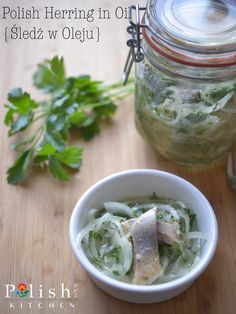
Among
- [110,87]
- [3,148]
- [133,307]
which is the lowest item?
[133,307]

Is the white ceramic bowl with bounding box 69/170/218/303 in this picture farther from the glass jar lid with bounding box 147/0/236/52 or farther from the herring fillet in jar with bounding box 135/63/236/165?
the glass jar lid with bounding box 147/0/236/52

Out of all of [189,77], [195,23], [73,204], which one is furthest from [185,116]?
[73,204]

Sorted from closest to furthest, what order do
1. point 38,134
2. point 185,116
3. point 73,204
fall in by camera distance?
point 185,116 < point 73,204 < point 38,134

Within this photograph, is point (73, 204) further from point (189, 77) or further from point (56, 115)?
point (189, 77)

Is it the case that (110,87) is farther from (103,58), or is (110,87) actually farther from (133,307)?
(133,307)

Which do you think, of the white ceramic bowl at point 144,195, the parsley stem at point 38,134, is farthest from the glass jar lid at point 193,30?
the parsley stem at point 38,134

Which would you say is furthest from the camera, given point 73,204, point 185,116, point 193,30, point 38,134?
point 38,134

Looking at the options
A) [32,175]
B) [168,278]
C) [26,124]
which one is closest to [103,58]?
[26,124]

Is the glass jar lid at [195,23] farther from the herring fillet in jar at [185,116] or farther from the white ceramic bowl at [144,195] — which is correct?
the white ceramic bowl at [144,195]
